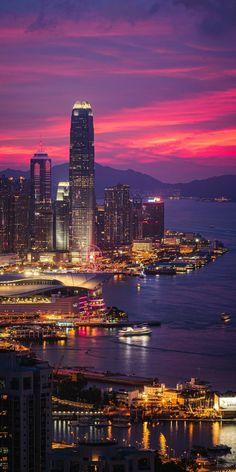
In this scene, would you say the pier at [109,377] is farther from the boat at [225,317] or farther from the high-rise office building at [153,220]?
the high-rise office building at [153,220]

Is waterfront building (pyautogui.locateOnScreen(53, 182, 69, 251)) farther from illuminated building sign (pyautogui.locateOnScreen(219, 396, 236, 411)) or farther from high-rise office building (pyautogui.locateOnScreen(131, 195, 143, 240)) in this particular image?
illuminated building sign (pyautogui.locateOnScreen(219, 396, 236, 411))

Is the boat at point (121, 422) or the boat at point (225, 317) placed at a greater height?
the boat at point (225, 317)

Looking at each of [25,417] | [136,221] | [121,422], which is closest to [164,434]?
[121,422]

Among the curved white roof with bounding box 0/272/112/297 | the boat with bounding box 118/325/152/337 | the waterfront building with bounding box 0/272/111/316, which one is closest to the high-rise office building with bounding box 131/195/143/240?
the curved white roof with bounding box 0/272/112/297

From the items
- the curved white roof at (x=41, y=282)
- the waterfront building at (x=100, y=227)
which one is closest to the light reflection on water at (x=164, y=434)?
the curved white roof at (x=41, y=282)

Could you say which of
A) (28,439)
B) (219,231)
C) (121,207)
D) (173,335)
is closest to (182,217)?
(219,231)

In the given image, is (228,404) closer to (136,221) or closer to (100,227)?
(100,227)

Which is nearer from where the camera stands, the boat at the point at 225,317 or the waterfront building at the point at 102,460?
the waterfront building at the point at 102,460
